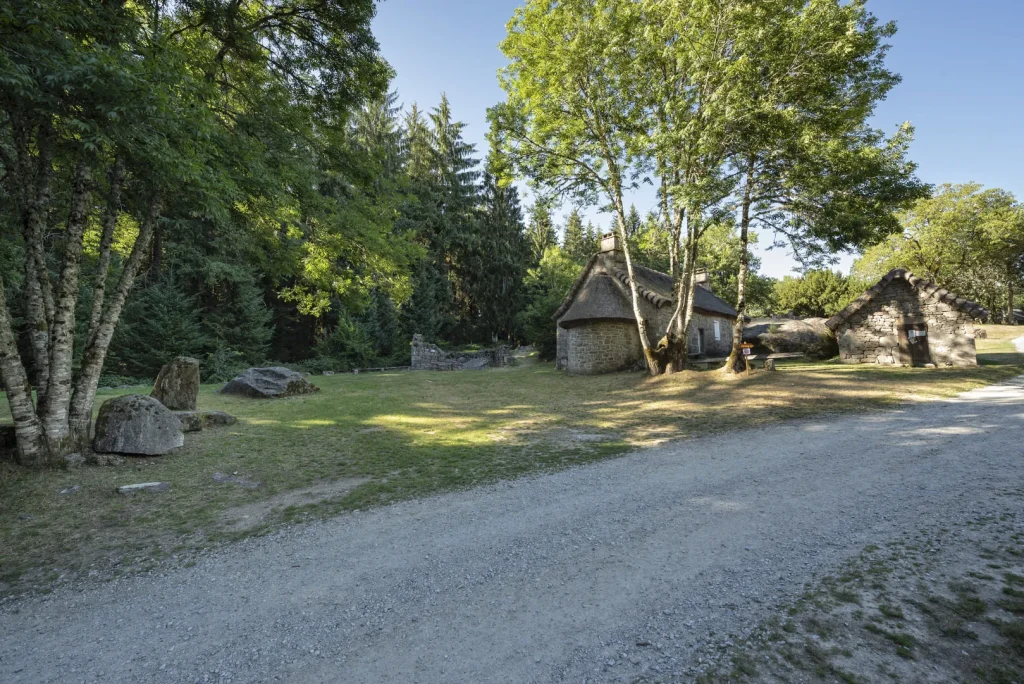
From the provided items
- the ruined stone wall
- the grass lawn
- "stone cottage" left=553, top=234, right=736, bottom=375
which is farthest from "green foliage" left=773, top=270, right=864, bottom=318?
the ruined stone wall

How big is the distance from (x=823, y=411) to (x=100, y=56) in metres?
13.3

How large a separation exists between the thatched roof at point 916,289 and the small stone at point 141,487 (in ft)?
76.1

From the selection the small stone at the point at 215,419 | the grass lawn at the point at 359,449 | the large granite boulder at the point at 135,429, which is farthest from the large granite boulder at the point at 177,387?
the large granite boulder at the point at 135,429

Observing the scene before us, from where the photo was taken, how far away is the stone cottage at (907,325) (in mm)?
16141

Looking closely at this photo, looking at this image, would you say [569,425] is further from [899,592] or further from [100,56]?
[100,56]

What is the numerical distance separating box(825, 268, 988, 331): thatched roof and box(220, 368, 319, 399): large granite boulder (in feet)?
73.1

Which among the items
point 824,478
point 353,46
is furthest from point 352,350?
point 824,478

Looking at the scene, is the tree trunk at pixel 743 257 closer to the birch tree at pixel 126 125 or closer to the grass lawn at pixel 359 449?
the grass lawn at pixel 359 449

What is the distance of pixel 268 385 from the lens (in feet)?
48.0

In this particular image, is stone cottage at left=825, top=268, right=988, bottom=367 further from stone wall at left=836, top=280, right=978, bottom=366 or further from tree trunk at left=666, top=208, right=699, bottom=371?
tree trunk at left=666, top=208, right=699, bottom=371

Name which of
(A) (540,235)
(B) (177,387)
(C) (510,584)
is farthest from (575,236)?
(C) (510,584)

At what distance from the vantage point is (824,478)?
17.9 feet

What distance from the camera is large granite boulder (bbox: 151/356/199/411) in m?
11.0

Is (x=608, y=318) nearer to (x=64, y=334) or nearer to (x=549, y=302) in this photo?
(x=549, y=302)
